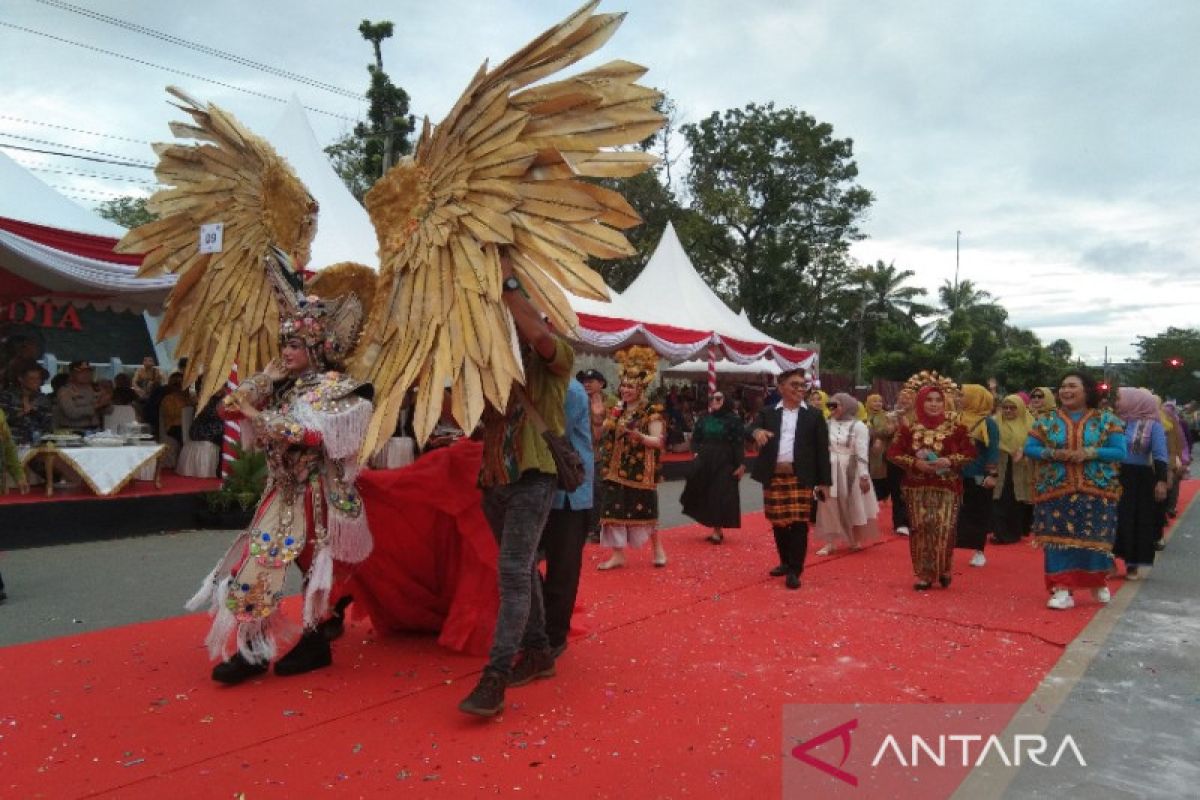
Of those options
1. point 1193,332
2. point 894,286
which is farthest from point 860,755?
point 1193,332

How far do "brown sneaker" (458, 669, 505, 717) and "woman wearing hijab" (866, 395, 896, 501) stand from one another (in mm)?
6757

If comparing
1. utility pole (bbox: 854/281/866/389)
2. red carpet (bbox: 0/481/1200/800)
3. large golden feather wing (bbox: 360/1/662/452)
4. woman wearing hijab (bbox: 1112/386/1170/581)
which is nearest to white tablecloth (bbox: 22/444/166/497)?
red carpet (bbox: 0/481/1200/800)

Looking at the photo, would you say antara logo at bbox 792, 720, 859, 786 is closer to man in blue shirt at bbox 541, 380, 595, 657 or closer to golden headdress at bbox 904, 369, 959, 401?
man in blue shirt at bbox 541, 380, 595, 657

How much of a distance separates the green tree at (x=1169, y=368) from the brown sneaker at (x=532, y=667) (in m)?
58.8

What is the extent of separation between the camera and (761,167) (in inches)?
1320

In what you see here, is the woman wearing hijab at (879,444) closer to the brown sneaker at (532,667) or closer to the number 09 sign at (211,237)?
the brown sneaker at (532,667)

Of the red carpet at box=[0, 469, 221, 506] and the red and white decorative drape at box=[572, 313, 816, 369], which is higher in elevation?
the red and white decorative drape at box=[572, 313, 816, 369]

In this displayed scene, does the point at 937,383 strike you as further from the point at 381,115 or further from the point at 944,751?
the point at 381,115

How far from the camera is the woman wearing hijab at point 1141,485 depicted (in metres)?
6.92

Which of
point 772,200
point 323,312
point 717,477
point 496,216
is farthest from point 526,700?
point 772,200

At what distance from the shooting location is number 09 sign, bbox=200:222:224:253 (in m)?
4.11

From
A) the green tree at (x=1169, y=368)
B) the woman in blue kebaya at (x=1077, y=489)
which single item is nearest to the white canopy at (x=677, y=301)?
the woman in blue kebaya at (x=1077, y=489)

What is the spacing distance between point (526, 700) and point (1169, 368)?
6010 centimetres

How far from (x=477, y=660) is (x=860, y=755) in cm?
182
